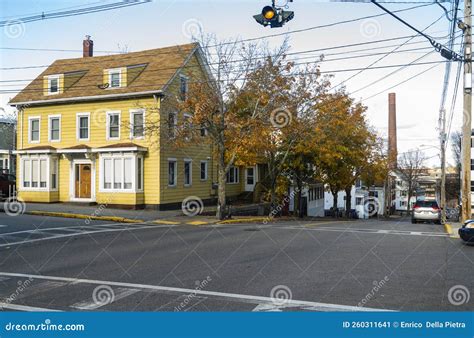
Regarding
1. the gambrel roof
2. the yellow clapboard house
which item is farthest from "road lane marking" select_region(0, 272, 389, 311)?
the gambrel roof

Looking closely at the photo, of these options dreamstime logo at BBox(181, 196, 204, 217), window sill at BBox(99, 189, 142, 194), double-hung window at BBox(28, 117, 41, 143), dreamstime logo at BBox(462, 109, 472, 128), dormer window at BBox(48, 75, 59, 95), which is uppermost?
dormer window at BBox(48, 75, 59, 95)

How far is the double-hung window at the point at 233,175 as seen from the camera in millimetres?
39541

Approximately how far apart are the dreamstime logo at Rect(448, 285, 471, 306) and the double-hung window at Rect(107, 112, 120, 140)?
24.8m

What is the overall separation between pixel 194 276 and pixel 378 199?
249 feet

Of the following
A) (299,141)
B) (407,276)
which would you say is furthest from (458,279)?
(299,141)

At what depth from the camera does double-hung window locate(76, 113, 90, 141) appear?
31172 millimetres

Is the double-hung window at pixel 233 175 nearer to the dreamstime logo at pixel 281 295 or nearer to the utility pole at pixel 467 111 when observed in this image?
the utility pole at pixel 467 111

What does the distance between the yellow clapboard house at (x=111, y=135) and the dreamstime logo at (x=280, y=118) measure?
4.56m

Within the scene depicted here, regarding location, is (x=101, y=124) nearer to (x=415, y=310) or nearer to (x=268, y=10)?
(x=268, y=10)

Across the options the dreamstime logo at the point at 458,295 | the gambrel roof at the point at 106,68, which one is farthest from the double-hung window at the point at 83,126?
the dreamstime logo at the point at 458,295

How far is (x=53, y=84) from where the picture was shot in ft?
109

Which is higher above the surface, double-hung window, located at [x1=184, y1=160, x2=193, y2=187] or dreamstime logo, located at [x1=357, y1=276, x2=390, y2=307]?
double-hung window, located at [x1=184, y1=160, x2=193, y2=187]

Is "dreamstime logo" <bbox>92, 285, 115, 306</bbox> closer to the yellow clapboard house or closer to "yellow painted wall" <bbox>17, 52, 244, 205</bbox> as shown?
"yellow painted wall" <bbox>17, 52, 244, 205</bbox>

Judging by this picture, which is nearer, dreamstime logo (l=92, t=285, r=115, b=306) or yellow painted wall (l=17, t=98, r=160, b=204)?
dreamstime logo (l=92, t=285, r=115, b=306)
